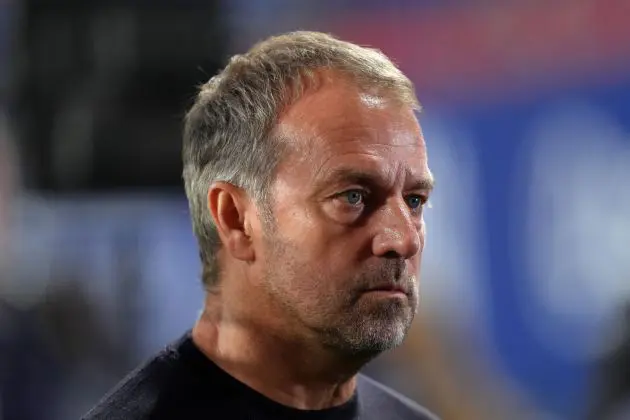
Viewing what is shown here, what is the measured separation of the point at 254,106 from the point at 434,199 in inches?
52.6

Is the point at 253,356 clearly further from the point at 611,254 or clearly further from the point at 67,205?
the point at 67,205

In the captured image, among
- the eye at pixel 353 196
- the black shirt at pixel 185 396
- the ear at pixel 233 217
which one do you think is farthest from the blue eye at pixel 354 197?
the black shirt at pixel 185 396

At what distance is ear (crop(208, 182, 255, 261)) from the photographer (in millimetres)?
1161

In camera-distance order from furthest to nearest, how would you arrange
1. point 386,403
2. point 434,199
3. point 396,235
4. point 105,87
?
point 105,87 → point 434,199 → point 386,403 → point 396,235

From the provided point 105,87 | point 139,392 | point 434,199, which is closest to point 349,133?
point 139,392

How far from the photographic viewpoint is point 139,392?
1143 mm

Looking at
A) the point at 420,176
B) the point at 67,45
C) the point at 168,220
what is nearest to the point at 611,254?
the point at 168,220

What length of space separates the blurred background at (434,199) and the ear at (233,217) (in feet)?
4.00

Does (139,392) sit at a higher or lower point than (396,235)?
lower

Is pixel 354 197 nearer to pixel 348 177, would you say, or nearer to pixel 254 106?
pixel 348 177

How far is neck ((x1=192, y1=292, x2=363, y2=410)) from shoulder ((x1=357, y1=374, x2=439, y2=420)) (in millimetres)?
129

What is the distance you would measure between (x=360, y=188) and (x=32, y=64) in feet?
5.97

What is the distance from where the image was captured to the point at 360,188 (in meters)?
1.10

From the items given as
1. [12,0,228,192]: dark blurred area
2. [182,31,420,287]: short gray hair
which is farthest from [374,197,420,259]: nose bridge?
[12,0,228,192]: dark blurred area
